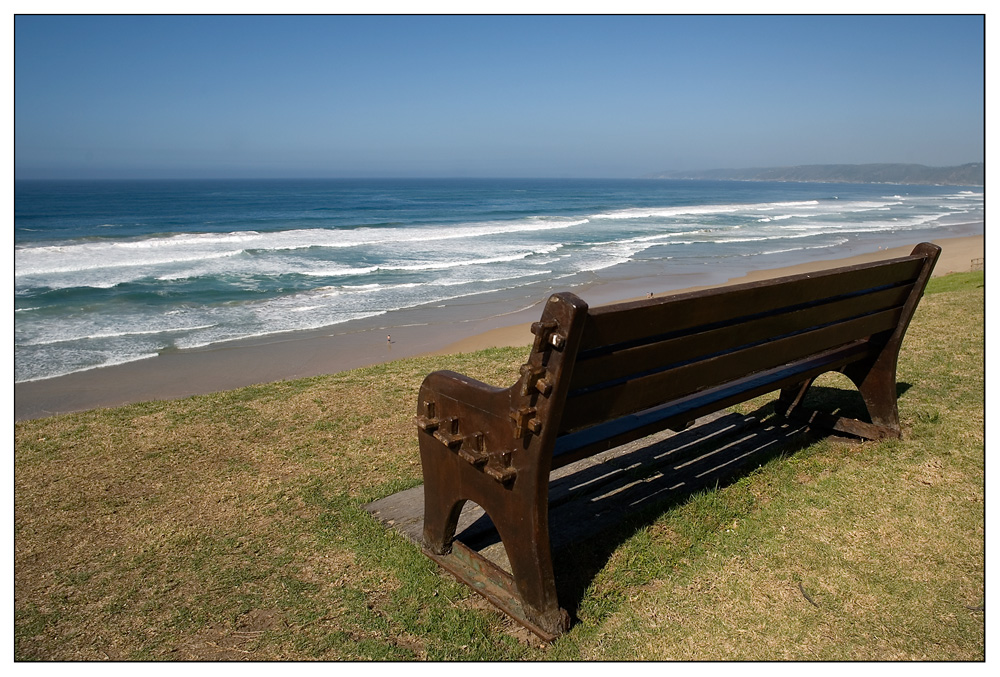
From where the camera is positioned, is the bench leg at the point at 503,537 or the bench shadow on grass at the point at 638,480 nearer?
the bench leg at the point at 503,537

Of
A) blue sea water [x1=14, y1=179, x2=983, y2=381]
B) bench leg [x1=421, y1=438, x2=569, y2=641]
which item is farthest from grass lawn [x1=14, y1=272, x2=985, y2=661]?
blue sea water [x1=14, y1=179, x2=983, y2=381]

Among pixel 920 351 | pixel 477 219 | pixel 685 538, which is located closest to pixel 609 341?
pixel 685 538

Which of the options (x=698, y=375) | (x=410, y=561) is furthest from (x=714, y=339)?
(x=410, y=561)

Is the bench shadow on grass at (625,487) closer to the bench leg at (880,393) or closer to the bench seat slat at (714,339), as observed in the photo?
the bench leg at (880,393)

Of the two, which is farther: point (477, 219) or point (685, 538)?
point (477, 219)

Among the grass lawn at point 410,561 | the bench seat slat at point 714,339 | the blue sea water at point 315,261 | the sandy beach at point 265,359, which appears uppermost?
the bench seat slat at point 714,339

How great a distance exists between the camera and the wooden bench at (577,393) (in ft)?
8.16

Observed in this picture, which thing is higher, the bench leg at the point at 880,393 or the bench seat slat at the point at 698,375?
the bench seat slat at the point at 698,375

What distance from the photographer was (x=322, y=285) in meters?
20.2

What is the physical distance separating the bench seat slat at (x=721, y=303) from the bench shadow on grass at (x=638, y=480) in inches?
44.3

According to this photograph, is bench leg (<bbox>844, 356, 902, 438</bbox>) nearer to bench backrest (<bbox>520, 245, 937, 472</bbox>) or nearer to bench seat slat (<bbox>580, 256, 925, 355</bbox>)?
bench backrest (<bbox>520, 245, 937, 472</bbox>)

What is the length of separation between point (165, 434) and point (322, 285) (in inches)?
603

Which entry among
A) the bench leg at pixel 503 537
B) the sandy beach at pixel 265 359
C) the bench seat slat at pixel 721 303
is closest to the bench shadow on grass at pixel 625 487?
the bench leg at pixel 503 537

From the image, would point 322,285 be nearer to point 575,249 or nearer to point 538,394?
point 575,249
